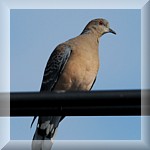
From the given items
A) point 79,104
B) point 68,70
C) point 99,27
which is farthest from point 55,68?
point 79,104

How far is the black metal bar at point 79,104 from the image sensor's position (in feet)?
4.32

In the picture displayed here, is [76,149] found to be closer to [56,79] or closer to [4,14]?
[4,14]

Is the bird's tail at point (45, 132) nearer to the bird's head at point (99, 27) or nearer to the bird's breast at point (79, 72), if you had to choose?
the bird's breast at point (79, 72)

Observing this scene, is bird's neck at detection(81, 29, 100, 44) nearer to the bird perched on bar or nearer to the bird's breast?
the bird perched on bar

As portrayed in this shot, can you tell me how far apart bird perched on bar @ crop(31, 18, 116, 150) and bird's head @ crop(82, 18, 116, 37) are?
24 centimetres

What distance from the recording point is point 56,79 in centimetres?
349

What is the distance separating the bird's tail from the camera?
2866 mm

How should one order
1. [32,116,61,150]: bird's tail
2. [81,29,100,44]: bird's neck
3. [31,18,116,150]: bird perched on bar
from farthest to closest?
[81,29,100,44]: bird's neck → [31,18,116,150]: bird perched on bar → [32,116,61,150]: bird's tail

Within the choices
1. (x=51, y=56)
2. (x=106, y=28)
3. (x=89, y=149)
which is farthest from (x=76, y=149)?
(x=106, y=28)

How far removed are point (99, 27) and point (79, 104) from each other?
265 centimetres

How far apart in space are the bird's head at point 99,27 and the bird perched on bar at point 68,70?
0.24 metres

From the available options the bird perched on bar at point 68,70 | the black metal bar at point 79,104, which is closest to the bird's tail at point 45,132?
the bird perched on bar at point 68,70

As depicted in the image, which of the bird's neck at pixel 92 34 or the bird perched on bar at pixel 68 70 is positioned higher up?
the bird's neck at pixel 92 34

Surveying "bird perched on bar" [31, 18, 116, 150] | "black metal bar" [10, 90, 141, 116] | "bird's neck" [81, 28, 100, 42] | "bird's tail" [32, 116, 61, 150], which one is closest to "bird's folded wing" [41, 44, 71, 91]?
→ "bird perched on bar" [31, 18, 116, 150]
